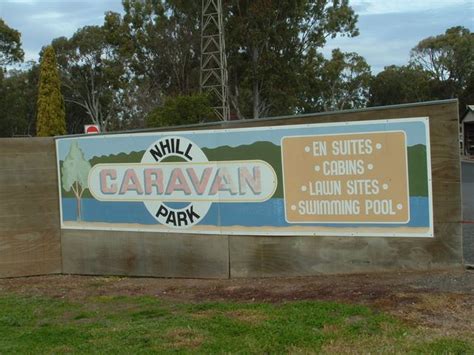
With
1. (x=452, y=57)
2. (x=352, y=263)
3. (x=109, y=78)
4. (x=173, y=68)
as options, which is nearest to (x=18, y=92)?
(x=109, y=78)

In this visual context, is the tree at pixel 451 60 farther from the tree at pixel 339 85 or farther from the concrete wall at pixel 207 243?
the concrete wall at pixel 207 243

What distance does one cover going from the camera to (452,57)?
238 ft

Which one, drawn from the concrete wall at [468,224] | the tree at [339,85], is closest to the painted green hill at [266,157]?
the concrete wall at [468,224]

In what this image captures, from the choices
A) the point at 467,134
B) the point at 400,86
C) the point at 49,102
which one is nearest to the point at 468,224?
the point at 49,102

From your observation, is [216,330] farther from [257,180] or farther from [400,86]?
[400,86]

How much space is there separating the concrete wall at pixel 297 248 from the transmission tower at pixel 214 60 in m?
29.2

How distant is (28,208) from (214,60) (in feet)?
104

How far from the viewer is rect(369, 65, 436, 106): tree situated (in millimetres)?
75312

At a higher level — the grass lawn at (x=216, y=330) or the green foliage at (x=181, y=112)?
the green foliage at (x=181, y=112)

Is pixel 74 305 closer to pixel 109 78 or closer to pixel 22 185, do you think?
pixel 22 185

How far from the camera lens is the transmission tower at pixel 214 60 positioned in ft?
122

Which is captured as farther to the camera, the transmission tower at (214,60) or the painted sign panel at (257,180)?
the transmission tower at (214,60)

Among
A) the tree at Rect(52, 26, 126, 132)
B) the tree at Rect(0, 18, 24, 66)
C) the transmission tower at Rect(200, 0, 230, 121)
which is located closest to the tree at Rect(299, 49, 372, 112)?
the transmission tower at Rect(200, 0, 230, 121)

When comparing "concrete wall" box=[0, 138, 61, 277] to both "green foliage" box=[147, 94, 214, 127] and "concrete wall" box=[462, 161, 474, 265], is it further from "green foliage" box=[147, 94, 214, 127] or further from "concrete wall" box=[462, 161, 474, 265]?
"green foliage" box=[147, 94, 214, 127]
